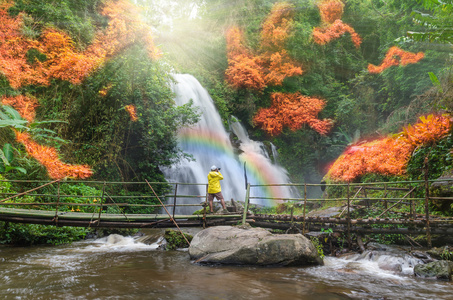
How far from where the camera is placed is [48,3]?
11.4 meters

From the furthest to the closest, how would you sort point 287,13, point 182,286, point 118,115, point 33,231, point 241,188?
point 287,13 < point 241,188 < point 118,115 < point 33,231 < point 182,286

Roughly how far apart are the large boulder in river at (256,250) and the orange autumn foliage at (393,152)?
6.18 metres

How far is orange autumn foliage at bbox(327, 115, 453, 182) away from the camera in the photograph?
887 centimetres

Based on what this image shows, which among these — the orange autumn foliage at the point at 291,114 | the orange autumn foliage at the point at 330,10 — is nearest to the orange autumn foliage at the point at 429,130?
the orange autumn foliage at the point at 291,114

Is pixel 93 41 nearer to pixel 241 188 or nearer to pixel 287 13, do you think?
pixel 241 188

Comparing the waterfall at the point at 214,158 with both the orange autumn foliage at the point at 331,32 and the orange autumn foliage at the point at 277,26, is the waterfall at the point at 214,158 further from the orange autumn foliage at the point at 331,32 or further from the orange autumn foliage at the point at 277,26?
the orange autumn foliage at the point at 331,32

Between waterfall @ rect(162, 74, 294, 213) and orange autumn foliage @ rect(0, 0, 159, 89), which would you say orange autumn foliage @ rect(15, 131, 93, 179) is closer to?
orange autumn foliage @ rect(0, 0, 159, 89)

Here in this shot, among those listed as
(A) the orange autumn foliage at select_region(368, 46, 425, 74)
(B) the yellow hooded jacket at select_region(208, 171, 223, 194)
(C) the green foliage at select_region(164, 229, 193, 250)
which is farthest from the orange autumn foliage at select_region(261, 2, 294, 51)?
(C) the green foliage at select_region(164, 229, 193, 250)

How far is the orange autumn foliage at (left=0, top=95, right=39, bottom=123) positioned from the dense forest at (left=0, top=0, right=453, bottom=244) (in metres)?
0.04

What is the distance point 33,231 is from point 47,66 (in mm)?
6158

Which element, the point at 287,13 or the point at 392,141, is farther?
the point at 287,13

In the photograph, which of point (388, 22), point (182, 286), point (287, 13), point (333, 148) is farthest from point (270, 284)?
point (287, 13)

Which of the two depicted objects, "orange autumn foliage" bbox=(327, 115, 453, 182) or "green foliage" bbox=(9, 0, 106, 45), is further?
"green foliage" bbox=(9, 0, 106, 45)

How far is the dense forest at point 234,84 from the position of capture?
30.2ft
